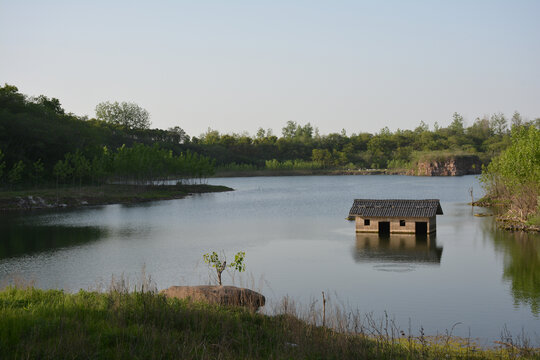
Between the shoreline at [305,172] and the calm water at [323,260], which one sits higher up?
the shoreline at [305,172]

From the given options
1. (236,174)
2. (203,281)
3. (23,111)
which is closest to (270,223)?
(203,281)

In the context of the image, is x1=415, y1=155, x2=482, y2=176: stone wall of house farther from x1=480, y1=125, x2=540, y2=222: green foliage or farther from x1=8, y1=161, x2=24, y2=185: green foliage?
x1=8, y1=161, x2=24, y2=185: green foliage

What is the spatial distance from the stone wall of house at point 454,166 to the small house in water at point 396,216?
131 m

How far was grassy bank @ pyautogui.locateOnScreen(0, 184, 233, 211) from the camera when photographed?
63438mm

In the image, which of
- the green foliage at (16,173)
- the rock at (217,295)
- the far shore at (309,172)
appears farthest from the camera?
the far shore at (309,172)

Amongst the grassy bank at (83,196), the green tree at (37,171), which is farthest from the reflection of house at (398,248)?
the green tree at (37,171)

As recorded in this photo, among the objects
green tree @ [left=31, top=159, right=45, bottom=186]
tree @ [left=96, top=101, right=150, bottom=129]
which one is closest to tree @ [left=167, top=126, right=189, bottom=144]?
tree @ [left=96, top=101, right=150, bottom=129]

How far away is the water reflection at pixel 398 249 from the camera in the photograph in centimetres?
2988

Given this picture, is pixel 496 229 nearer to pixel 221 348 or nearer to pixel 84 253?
pixel 84 253

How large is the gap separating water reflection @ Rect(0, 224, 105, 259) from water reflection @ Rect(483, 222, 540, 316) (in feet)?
91.2

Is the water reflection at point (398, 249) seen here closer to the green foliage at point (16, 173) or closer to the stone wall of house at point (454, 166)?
the green foliage at point (16, 173)

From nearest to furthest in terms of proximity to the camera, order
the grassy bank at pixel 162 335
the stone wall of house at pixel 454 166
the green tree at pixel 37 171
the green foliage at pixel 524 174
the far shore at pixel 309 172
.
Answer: the grassy bank at pixel 162 335, the green foliage at pixel 524 174, the green tree at pixel 37 171, the stone wall of house at pixel 454 166, the far shore at pixel 309 172

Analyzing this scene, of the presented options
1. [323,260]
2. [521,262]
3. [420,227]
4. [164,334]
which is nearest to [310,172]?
[420,227]

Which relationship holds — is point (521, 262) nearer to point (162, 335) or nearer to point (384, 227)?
point (384, 227)
